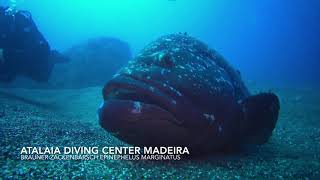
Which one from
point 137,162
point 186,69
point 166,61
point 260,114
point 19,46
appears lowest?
point 137,162

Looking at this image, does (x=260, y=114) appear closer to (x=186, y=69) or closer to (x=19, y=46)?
(x=186, y=69)

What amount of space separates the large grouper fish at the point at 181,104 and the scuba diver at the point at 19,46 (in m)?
8.75

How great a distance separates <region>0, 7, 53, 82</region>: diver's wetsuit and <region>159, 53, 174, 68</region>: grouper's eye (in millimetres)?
9467

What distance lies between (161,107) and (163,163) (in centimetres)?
96

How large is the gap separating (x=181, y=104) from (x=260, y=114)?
1575 millimetres

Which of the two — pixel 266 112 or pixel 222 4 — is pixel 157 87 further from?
pixel 222 4

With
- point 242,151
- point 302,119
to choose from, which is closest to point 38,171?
point 242,151

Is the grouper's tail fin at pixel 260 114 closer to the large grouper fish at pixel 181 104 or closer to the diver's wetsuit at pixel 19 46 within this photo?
the large grouper fish at pixel 181 104

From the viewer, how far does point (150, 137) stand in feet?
13.4

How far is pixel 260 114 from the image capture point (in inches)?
194

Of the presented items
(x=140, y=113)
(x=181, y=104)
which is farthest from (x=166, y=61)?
(x=140, y=113)

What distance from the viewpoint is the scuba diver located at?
1196cm

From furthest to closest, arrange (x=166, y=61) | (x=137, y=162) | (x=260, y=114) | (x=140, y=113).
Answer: (x=260, y=114), (x=166, y=61), (x=137, y=162), (x=140, y=113)

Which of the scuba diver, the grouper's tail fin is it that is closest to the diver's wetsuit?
the scuba diver
